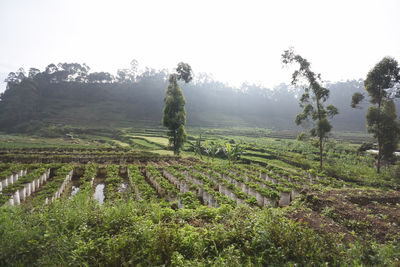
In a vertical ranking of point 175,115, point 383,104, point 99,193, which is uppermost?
point 383,104

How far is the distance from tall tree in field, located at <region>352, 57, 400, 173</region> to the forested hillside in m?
54.6

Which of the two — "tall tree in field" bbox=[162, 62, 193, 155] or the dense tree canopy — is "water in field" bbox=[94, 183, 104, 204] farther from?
the dense tree canopy

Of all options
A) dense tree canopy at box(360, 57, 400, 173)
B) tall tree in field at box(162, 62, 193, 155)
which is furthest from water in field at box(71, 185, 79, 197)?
dense tree canopy at box(360, 57, 400, 173)

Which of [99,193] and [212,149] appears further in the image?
[212,149]

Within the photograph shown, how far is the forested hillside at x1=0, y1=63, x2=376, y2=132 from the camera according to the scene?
67.7m

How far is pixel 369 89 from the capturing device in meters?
16.1

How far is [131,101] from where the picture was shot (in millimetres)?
90125

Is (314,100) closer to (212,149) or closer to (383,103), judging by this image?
(383,103)

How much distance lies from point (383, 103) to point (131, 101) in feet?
289

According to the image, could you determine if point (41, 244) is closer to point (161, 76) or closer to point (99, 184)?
point (99, 184)

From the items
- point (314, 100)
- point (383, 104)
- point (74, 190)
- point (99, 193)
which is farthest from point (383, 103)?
point (74, 190)

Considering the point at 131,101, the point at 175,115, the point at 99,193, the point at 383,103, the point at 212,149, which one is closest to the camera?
the point at 99,193

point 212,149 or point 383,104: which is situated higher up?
point 383,104

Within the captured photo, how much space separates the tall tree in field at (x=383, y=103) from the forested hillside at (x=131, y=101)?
54650 millimetres
